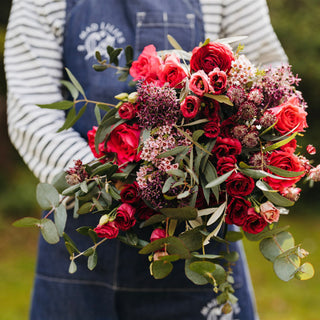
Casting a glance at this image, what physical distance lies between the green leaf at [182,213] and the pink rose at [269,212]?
0.16m

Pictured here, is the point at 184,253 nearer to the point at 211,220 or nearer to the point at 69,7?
the point at 211,220

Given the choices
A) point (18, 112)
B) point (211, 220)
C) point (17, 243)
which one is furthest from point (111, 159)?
point (17, 243)

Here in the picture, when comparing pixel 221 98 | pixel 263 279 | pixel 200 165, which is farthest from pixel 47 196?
pixel 263 279

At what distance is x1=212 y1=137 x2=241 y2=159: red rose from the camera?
1063 millimetres

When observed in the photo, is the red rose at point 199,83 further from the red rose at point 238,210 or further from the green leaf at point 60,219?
the green leaf at point 60,219

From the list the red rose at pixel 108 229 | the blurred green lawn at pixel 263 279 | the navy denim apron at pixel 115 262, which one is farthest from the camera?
the blurred green lawn at pixel 263 279

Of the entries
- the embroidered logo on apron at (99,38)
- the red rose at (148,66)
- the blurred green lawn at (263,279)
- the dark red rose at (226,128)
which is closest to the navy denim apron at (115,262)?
the embroidered logo on apron at (99,38)

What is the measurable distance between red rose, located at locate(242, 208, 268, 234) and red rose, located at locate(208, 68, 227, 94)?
30cm

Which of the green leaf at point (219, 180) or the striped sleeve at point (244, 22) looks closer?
the green leaf at point (219, 180)

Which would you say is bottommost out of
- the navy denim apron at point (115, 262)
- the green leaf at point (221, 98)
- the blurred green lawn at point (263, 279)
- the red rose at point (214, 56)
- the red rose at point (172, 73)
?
the blurred green lawn at point (263, 279)

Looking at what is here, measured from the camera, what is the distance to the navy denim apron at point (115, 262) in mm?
1438

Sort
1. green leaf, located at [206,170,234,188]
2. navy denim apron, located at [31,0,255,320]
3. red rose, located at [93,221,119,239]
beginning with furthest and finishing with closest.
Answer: navy denim apron, located at [31,0,255,320] < red rose, located at [93,221,119,239] < green leaf, located at [206,170,234,188]

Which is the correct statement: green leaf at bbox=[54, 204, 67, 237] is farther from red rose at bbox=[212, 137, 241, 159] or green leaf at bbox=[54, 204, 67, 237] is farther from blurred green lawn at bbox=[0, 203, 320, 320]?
blurred green lawn at bbox=[0, 203, 320, 320]

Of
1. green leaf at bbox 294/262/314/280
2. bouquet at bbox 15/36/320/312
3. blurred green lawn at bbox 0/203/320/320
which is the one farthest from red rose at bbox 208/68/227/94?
blurred green lawn at bbox 0/203/320/320
